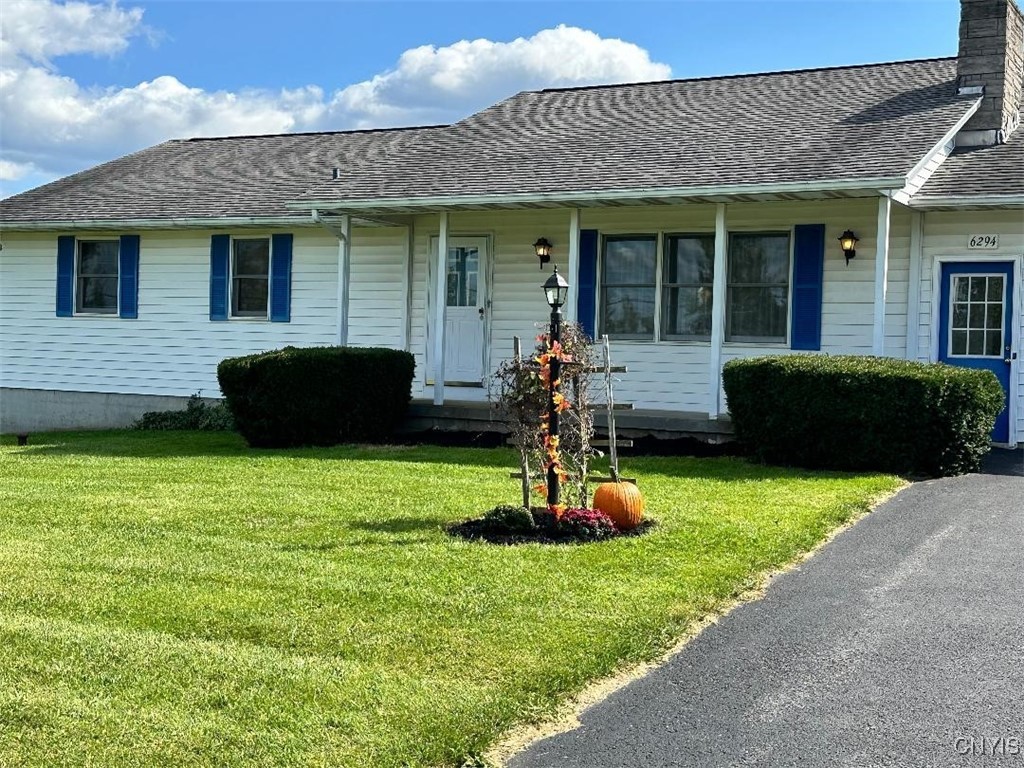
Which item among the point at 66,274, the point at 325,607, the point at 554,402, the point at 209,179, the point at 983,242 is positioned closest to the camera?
the point at 325,607

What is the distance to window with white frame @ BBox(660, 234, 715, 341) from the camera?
49.6 ft

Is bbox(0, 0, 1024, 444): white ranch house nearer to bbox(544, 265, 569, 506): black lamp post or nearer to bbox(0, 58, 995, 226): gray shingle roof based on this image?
bbox(0, 58, 995, 226): gray shingle roof

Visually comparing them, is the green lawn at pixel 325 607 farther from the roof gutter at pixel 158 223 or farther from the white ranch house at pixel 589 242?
the roof gutter at pixel 158 223

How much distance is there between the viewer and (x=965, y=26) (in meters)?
15.1

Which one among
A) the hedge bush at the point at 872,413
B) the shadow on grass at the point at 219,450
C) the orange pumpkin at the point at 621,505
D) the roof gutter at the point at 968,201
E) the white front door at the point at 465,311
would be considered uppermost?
the roof gutter at the point at 968,201

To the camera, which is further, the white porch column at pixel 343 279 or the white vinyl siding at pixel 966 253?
the white porch column at pixel 343 279

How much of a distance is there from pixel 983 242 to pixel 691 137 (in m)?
3.95

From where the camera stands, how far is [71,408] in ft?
64.6

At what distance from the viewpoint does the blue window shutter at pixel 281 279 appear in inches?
701

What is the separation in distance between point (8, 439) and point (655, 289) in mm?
9421

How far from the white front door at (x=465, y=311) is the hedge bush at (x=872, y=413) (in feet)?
18.2

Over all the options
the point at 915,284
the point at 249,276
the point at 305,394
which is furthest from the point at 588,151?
the point at 249,276


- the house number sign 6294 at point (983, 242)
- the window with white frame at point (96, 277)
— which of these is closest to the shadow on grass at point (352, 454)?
the window with white frame at point (96, 277)

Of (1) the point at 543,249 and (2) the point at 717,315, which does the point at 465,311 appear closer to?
(1) the point at 543,249
